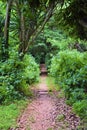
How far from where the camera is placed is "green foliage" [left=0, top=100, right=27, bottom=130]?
719 cm

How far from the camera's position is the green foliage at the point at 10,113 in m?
7.19

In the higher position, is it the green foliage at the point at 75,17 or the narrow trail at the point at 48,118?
the green foliage at the point at 75,17

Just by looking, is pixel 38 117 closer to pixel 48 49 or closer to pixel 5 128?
pixel 5 128

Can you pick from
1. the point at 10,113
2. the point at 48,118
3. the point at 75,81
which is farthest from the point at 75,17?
the point at 75,81

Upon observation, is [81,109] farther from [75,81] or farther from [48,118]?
[75,81]

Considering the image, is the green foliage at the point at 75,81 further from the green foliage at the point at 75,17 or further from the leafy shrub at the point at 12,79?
the green foliage at the point at 75,17

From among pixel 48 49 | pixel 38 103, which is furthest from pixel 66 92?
pixel 48 49

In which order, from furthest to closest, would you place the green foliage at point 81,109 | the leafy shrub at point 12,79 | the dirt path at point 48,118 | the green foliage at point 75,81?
the leafy shrub at point 12,79 → the green foliage at point 75,81 → the green foliage at point 81,109 → the dirt path at point 48,118

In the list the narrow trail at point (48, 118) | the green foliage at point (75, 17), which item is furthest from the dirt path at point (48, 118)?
the green foliage at point (75, 17)

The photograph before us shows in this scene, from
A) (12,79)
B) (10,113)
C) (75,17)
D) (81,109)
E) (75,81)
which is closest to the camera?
(75,17)

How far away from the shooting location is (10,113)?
8.38m

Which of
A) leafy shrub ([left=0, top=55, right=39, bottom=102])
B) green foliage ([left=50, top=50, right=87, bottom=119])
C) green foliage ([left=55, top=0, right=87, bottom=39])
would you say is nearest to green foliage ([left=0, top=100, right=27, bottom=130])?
leafy shrub ([left=0, top=55, right=39, bottom=102])

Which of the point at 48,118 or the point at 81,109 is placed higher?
the point at 81,109

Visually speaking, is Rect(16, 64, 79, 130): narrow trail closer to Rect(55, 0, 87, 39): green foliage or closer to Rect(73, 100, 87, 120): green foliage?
Rect(73, 100, 87, 120): green foliage
